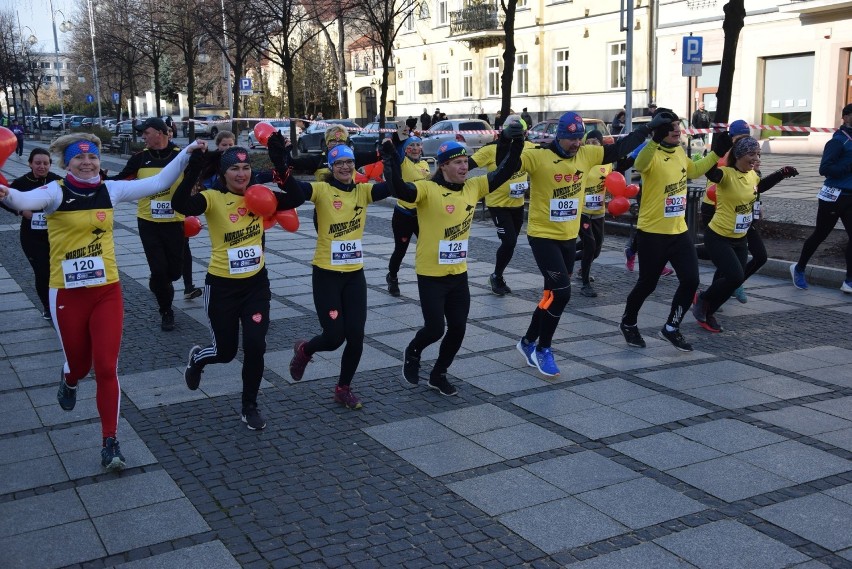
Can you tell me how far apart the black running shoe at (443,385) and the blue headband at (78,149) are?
2.99m

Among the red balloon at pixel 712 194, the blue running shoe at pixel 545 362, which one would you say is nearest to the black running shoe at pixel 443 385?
the blue running shoe at pixel 545 362

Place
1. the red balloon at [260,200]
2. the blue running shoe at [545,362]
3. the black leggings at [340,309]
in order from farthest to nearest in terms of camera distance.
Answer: the blue running shoe at [545,362] < the black leggings at [340,309] < the red balloon at [260,200]

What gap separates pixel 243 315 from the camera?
6.00 metres

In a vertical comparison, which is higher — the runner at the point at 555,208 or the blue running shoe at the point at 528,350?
the runner at the point at 555,208

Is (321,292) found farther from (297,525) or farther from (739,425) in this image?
(739,425)

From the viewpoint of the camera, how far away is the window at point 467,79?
159 feet

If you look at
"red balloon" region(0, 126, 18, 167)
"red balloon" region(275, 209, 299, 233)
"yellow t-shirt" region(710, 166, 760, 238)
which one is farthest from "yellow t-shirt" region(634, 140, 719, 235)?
"red balloon" region(0, 126, 18, 167)

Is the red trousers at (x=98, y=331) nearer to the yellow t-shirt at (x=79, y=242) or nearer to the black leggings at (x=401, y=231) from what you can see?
the yellow t-shirt at (x=79, y=242)

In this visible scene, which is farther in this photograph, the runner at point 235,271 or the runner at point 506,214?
the runner at point 506,214

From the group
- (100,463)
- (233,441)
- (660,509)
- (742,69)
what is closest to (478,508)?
(660,509)

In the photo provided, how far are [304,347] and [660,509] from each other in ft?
9.81

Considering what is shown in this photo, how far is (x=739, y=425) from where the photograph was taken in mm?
6070

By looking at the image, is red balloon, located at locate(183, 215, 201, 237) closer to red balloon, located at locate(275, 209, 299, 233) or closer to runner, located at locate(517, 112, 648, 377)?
red balloon, located at locate(275, 209, 299, 233)

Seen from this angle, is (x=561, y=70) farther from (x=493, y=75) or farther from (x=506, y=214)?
(x=506, y=214)
